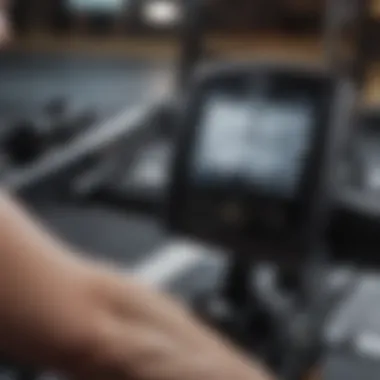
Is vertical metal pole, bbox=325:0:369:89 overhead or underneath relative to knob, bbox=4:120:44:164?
overhead

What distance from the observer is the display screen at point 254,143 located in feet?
4.28

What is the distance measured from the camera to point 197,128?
139 centimetres

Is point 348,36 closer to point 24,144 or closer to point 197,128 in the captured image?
point 24,144

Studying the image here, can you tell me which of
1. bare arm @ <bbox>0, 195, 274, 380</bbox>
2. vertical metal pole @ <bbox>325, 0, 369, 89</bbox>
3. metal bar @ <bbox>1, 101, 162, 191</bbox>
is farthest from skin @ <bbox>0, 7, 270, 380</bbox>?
vertical metal pole @ <bbox>325, 0, 369, 89</bbox>

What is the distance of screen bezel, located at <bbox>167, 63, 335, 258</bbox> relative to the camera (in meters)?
1.29

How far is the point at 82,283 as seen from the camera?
598mm

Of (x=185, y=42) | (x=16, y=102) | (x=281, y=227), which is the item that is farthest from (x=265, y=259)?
(x=16, y=102)

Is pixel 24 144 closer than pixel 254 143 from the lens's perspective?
No

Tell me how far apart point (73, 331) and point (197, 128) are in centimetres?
84

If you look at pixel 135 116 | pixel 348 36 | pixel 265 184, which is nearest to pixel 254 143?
pixel 265 184

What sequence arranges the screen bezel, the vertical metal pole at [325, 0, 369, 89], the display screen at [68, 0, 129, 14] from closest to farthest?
the screen bezel
the vertical metal pole at [325, 0, 369, 89]
the display screen at [68, 0, 129, 14]

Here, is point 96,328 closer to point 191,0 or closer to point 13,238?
point 13,238

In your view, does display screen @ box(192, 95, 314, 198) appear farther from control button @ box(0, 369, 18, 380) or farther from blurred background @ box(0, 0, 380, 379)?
control button @ box(0, 369, 18, 380)

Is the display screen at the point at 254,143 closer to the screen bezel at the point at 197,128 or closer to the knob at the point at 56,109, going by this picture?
the screen bezel at the point at 197,128
